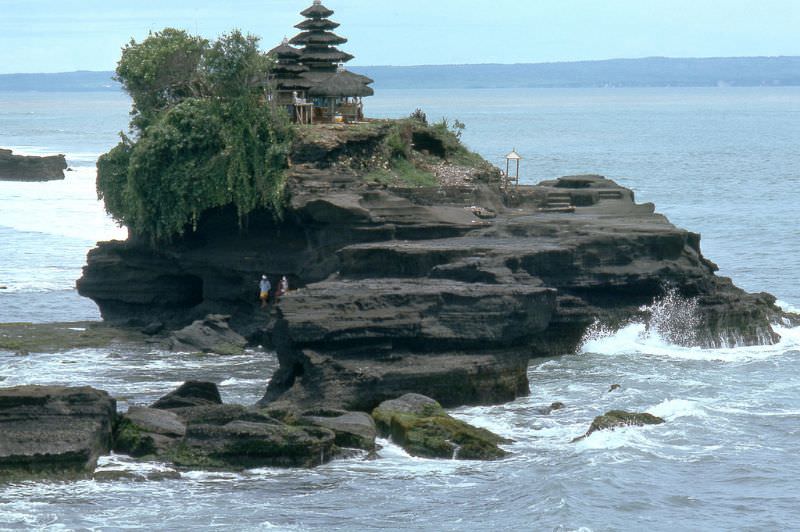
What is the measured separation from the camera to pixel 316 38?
48062 millimetres

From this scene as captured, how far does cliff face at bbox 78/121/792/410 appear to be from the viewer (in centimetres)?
3350

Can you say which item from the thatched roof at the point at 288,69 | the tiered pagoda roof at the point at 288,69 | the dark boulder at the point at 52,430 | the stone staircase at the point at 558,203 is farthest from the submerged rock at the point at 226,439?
the thatched roof at the point at 288,69

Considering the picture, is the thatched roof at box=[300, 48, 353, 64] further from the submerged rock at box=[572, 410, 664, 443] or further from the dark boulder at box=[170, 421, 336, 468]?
the dark boulder at box=[170, 421, 336, 468]

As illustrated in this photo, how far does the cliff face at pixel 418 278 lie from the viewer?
110 ft

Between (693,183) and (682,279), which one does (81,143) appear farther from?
(682,279)

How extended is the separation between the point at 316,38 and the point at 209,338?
1246 centimetres

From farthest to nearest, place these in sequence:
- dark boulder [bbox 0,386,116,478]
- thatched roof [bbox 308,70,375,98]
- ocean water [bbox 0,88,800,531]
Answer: thatched roof [bbox 308,70,375,98]
dark boulder [bbox 0,386,116,478]
ocean water [bbox 0,88,800,531]

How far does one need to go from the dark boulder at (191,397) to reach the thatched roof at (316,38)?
1911cm

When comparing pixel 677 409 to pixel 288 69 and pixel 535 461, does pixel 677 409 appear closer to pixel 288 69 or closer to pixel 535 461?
pixel 535 461

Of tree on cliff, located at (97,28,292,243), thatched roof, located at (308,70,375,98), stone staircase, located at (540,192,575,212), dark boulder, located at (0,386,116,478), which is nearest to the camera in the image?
dark boulder, located at (0,386,116,478)

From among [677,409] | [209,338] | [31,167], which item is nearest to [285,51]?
[209,338]

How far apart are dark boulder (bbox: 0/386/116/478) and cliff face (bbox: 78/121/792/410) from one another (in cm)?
574

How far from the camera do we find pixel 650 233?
4088 centimetres

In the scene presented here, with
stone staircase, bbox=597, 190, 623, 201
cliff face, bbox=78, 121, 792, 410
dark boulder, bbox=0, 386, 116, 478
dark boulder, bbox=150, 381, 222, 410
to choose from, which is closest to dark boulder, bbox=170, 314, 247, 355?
cliff face, bbox=78, 121, 792, 410
